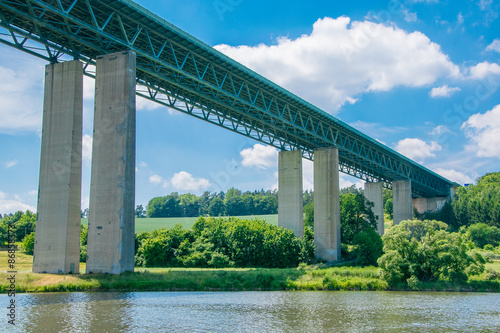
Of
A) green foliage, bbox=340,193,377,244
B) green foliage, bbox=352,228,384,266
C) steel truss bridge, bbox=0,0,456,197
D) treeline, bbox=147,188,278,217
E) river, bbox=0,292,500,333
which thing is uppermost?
steel truss bridge, bbox=0,0,456,197

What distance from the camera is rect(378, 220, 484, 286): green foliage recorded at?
37250 mm

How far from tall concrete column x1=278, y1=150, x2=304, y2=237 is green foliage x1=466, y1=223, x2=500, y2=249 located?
43.1 m

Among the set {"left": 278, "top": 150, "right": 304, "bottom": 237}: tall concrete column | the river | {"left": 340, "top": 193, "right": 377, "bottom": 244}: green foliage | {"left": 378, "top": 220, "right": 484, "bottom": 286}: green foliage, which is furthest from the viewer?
{"left": 340, "top": 193, "right": 377, "bottom": 244}: green foliage

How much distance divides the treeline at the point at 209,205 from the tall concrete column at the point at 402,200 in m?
60.0

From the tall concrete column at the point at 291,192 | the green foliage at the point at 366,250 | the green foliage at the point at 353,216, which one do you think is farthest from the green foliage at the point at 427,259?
the green foliage at the point at 353,216

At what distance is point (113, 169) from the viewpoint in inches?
1283

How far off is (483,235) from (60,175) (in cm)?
7850

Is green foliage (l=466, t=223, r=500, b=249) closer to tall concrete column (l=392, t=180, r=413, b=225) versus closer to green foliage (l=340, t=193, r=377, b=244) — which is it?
tall concrete column (l=392, t=180, r=413, b=225)

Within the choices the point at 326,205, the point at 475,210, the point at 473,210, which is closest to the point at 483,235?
the point at 475,210

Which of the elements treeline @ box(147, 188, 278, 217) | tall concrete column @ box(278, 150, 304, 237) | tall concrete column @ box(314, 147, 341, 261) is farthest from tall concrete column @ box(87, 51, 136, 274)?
treeline @ box(147, 188, 278, 217)

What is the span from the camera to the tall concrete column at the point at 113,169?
31.6 metres

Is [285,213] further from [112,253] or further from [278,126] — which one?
[112,253]

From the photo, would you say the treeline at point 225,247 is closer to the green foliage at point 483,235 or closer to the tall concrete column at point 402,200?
the tall concrete column at point 402,200

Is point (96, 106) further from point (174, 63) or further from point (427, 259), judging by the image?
point (427, 259)
